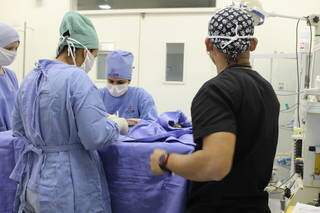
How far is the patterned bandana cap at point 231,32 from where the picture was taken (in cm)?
113

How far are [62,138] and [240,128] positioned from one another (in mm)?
636

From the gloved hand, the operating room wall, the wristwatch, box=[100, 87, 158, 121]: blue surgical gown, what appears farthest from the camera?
the operating room wall

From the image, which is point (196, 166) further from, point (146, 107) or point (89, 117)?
point (146, 107)

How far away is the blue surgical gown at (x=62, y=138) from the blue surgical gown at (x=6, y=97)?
59 cm

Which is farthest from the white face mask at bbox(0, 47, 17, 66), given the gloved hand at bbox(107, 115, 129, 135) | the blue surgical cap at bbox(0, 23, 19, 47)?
the gloved hand at bbox(107, 115, 129, 135)

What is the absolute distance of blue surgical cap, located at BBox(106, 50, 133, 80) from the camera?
260 centimetres

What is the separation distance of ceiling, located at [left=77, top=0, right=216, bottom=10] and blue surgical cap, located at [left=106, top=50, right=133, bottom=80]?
1.59m

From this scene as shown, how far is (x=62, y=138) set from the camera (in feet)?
4.52

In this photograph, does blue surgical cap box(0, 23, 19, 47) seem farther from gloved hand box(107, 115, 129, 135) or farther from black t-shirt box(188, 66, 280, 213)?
black t-shirt box(188, 66, 280, 213)

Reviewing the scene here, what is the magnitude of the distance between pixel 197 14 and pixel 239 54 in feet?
9.33

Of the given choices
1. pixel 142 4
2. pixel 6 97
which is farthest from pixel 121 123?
pixel 142 4

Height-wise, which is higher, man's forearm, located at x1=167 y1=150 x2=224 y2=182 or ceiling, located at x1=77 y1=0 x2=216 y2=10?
ceiling, located at x1=77 y1=0 x2=216 y2=10

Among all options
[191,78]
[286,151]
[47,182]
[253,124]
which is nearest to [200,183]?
[253,124]

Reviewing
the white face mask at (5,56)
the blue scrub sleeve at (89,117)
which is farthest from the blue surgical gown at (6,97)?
the blue scrub sleeve at (89,117)
